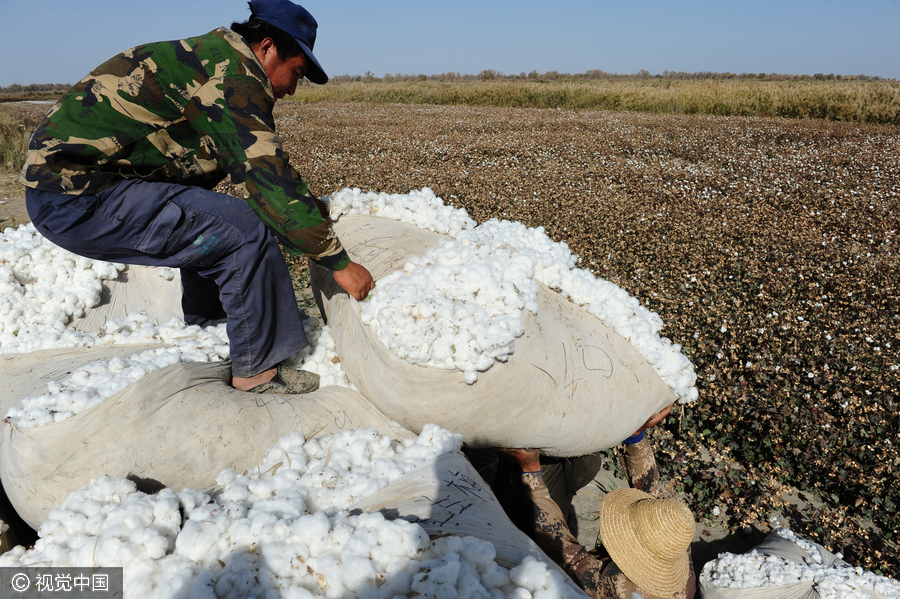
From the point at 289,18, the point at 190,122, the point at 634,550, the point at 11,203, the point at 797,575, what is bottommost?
the point at 797,575

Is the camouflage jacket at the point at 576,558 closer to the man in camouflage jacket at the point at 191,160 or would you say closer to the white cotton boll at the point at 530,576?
the white cotton boll at the point at 530,576

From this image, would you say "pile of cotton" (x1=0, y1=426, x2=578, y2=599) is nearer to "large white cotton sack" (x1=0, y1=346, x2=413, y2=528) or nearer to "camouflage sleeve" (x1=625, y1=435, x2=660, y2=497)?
"large white cotton sack" (x1=0, y1=346, x2=413, y2=528)

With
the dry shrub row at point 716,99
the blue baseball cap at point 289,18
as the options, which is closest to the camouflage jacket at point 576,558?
the blue baseball cap at point 289,18

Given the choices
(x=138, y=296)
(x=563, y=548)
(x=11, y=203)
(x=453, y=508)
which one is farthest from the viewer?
(x=11, y=203)

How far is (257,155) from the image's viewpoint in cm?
182

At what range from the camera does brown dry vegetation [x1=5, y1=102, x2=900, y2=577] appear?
275 cm

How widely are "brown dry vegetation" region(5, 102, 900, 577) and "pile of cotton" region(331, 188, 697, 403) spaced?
97 cm

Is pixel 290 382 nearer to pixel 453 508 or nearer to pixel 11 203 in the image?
pixel 453 508

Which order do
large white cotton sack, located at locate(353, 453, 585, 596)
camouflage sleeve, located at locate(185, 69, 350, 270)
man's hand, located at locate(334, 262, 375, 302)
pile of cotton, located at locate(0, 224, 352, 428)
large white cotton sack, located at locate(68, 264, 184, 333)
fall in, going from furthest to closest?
large white cotton sack, located at locate(68, 264, 184, 333) < man's hand, located at locate(334, 262, 375, 302) < pile of cotton, located at locate(0, 224, 352, 428) < camouflage sleeve, located at locate(185, 69, 350, 270) < large white cotton sack, located at locate(353, 453, 585, 596)

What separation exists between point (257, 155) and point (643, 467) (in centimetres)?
215

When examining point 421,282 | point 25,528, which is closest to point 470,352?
point 421,282

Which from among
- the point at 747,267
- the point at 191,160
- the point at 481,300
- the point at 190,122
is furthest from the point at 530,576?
the point at 747,267

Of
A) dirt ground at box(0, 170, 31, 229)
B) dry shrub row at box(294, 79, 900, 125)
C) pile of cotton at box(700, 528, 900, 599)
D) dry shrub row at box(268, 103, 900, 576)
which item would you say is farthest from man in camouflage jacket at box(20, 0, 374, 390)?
dry shrub row at box(294, 79, 900, 125)

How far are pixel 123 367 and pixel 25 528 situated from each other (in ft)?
2.49
